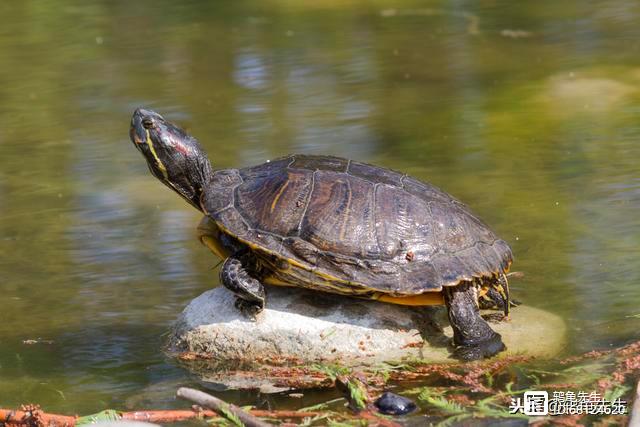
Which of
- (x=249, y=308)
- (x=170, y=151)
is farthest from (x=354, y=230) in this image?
(x=170, y=151)

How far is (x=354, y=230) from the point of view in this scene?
5152mm

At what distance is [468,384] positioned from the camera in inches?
192

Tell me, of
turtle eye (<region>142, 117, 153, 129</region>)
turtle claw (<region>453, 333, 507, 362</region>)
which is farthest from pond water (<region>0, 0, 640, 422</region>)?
turtle eye (<region>142, 117, 153, 129</region>)

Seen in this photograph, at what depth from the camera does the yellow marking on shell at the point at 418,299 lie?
5.18 meters

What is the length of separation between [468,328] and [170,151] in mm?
1904

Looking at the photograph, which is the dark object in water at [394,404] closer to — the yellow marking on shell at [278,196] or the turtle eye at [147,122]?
the yellow marking on shell at [278,196]

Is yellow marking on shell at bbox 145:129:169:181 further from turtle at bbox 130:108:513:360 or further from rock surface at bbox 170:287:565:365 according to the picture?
rock surface at bbox 170:287:565:365

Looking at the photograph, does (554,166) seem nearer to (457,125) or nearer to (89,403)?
(457,125)

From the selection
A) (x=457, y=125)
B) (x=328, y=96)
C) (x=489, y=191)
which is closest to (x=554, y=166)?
(x=489, y=191)

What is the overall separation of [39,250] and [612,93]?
212 inches

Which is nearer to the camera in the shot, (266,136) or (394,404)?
(394,404)

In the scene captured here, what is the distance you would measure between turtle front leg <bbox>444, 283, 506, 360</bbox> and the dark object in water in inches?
25.3

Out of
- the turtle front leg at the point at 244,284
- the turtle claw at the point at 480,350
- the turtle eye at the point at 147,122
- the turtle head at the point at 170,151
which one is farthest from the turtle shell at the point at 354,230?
the turtle eye at the point at 147,122

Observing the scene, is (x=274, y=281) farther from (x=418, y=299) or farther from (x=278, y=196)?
(x=418, y=299)
